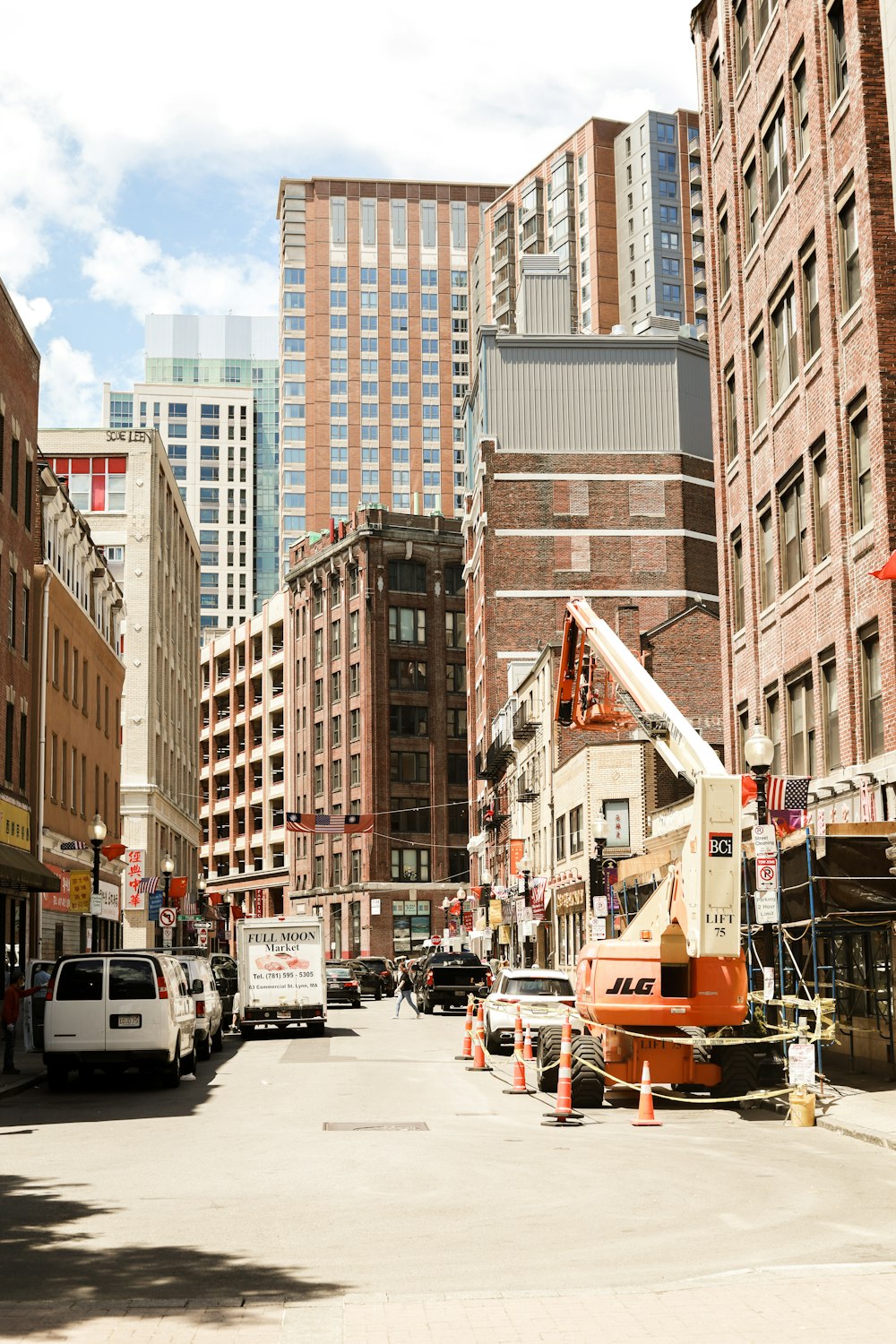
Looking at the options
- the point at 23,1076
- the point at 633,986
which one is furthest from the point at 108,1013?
the point at 633,986

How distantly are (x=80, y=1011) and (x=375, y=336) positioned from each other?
14321 centimetres

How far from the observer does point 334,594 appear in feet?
350

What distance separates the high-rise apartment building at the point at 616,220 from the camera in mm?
133875

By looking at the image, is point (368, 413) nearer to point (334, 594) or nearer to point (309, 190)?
point (309, 190)

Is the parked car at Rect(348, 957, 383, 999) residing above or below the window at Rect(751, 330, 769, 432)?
below

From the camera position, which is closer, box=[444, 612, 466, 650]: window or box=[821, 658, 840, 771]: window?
box=[821, 658, 840, 771]: window

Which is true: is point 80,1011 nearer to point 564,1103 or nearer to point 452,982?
point 564,1103

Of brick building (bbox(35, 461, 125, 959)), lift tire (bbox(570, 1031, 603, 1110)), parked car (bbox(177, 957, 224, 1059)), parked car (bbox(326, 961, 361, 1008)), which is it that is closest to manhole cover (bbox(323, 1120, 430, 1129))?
lift tire (bbox(570, 1031, 603, 1110))

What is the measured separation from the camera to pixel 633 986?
20578 mm

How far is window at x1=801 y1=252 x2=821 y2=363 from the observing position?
29094mm

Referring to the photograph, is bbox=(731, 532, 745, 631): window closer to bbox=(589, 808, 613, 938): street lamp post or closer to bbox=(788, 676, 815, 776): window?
bbox=(788, 676, 815, 776): window

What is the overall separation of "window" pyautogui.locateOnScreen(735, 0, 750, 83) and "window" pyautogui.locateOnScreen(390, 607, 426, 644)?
69393mm

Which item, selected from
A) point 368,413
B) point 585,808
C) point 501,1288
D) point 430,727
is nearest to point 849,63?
point 501,1288

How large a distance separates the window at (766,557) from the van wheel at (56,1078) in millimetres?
16446
